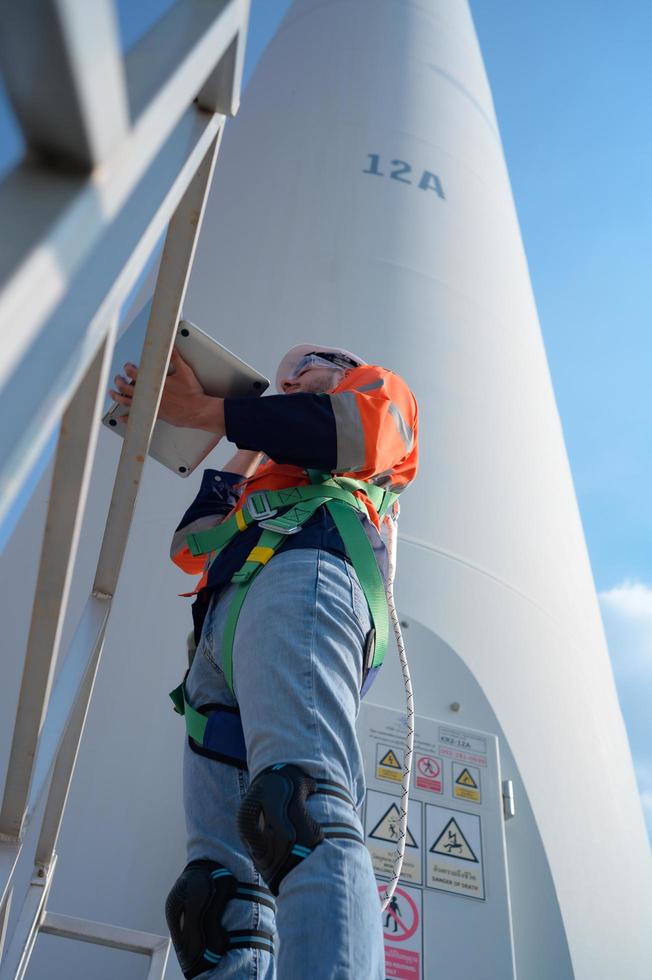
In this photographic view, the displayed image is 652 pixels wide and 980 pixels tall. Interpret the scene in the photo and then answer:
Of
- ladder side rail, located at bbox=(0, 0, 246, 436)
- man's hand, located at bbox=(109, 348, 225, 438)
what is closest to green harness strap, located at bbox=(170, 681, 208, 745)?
man's hand, located at bbox=(109, 348, 225, 438)

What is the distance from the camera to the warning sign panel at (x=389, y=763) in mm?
1656

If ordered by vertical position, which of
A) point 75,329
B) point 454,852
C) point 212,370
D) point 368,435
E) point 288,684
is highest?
point 212,370

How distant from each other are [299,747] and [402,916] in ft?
2.67

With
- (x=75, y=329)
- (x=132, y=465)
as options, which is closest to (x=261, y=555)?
(x=132, y=465)

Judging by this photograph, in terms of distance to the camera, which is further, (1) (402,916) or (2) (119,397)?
(1) (402,916)

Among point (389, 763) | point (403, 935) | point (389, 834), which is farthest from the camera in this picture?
point (389, 763)

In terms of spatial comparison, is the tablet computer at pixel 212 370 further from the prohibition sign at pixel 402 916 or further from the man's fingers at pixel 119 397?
the prohibition sign at pixel 402 916

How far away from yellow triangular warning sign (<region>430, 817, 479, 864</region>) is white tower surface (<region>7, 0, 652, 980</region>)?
89 mm

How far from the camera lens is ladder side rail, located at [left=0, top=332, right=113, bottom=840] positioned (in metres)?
0.55

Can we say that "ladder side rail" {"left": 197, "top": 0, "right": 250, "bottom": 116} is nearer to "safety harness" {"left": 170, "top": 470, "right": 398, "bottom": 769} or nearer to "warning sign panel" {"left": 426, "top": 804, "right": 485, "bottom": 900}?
"safety harness" {"left": 170, "top": 470, "right": 398, "bottom": 769}

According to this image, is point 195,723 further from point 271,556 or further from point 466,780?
point 466,780

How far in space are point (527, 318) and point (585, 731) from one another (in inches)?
70.1

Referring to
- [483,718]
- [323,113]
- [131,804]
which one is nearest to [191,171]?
[131,804]

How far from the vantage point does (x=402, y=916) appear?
148 centimetres
